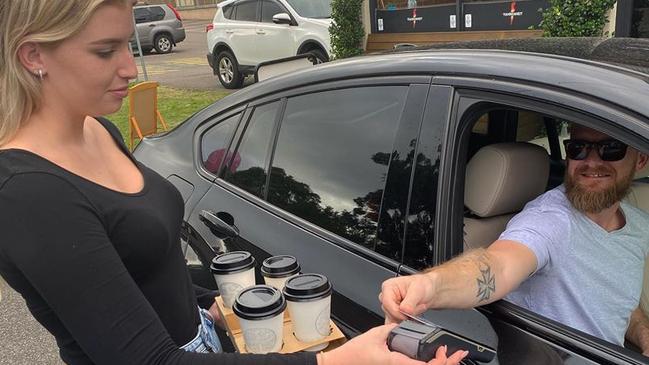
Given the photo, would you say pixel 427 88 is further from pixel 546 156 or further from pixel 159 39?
pixel 159 39

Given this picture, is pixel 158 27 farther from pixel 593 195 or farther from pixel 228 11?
pixel 593 195

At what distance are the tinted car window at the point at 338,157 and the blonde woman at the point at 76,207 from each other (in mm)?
654

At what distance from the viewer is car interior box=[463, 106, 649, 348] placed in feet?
5.94

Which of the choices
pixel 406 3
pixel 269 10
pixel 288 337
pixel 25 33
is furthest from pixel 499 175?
pixel 269 10

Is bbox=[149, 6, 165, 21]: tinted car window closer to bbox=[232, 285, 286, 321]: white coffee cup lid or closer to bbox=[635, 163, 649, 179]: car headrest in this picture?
bbox=[635, 163, 649, 179]: car headrest

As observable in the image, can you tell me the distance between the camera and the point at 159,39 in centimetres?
2067

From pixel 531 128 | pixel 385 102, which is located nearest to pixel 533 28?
pixel 531 128

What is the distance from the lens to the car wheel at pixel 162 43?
20.6 metres

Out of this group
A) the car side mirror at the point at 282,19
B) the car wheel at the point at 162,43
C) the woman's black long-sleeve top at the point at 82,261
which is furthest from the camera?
the car wheel at the point at 162,43

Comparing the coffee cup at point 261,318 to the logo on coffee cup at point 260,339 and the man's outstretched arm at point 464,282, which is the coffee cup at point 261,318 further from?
the man's outstretched arm at point 464,282

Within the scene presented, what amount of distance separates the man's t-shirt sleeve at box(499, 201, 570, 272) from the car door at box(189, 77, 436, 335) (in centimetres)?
38

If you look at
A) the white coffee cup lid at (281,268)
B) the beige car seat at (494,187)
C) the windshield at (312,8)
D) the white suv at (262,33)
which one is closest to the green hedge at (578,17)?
the white suv at (262,33)

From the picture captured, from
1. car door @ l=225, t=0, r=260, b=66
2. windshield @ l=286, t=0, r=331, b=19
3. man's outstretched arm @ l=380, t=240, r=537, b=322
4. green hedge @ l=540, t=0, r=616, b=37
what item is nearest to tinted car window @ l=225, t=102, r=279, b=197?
man's outstretched arm @ l=380, t=240, r=537, b=322

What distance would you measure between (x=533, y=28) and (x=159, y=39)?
613 inches
